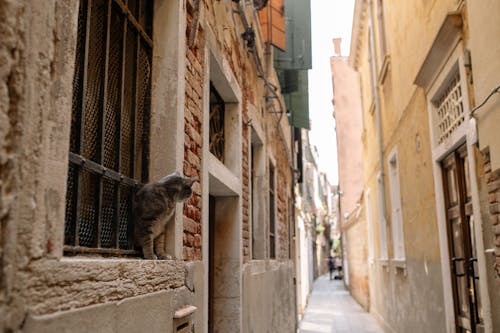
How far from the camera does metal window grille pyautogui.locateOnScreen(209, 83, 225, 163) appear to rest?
4.75 meters

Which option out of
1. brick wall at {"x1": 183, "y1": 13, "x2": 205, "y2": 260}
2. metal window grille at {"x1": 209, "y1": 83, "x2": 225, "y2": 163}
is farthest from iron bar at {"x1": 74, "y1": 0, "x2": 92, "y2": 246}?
metal window grille at {"x1": 209, "y1": 83, "x2": 225, "y2": 163}

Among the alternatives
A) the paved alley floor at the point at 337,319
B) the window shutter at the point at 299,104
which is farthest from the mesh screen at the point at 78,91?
the paved alley floor at the point at 337,319

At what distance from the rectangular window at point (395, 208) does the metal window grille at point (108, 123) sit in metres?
6.76

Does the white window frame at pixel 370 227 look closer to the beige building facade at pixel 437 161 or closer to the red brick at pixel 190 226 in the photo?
the beige building facade at pixel 437 161

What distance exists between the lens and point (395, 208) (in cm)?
966

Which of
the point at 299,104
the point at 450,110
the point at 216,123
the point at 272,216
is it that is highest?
the point at 299,104

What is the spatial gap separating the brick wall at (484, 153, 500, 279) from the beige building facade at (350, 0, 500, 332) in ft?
0.04

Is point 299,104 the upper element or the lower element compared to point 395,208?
upper

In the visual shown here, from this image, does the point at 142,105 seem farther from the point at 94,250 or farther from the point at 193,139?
the point at 94,250

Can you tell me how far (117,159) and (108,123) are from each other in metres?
0.19

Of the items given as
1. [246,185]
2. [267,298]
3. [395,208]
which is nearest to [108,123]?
[246,185]

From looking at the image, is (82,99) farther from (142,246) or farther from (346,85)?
(346,85)

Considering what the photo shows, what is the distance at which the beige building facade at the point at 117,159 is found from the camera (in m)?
1.49

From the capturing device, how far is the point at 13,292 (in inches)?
56.0
